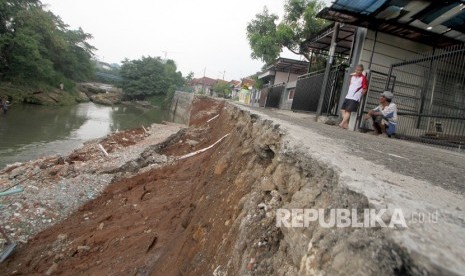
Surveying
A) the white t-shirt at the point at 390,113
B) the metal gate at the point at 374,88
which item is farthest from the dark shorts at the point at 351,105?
the metal gate at the point at 374,88

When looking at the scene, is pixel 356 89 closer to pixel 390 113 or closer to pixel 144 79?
pixel 390 113

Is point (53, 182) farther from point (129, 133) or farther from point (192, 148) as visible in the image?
point (129, 133)

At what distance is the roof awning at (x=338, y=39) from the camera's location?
31.8 ft

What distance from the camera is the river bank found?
1.01 metres

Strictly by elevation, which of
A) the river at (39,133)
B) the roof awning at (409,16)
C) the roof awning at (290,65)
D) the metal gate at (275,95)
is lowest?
the river at (39,133)

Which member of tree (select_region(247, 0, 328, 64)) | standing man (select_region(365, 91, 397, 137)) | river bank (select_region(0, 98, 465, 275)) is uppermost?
tree (select_region(247, 0, 328, 64))

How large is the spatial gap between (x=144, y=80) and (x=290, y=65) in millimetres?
34323

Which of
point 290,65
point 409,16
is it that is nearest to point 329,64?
point 409,16

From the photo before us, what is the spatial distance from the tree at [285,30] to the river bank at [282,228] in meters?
15.2

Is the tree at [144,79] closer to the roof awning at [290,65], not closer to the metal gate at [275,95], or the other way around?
the roof awning at [290,65]

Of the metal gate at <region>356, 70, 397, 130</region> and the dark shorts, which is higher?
the metal gate at <region>356, 70, 397, 130</region>

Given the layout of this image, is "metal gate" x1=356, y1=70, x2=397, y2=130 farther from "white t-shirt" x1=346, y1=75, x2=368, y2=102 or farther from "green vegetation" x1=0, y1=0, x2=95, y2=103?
"green vegetation" x1=0, y1=0, x2=95, y2=103

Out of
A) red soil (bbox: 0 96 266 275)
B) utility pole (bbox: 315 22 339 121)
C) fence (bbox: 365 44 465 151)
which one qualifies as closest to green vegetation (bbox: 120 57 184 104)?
utility pole (bbox: 315 22 339 121)

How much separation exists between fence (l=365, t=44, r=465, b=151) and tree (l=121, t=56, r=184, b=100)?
4444cm
